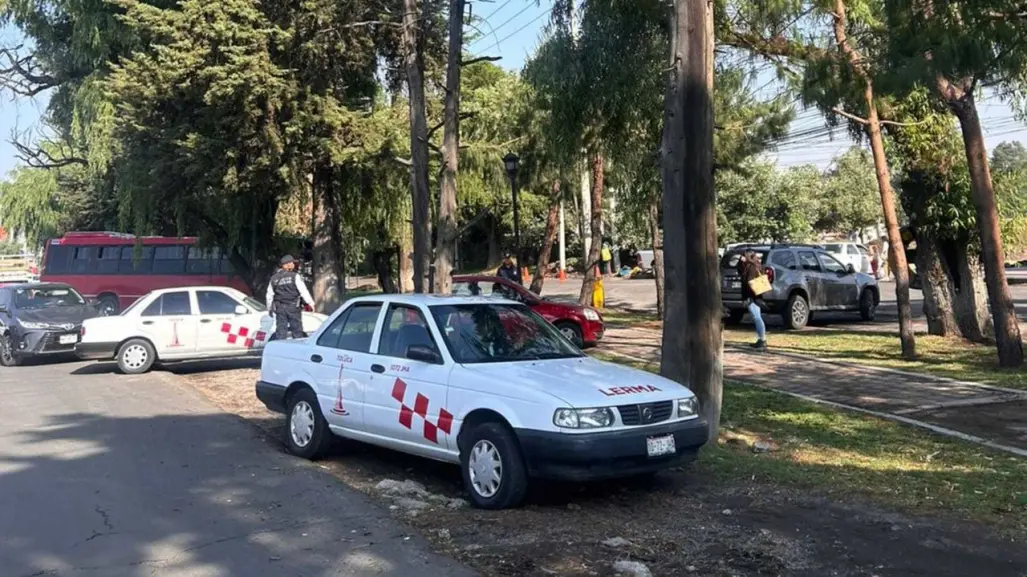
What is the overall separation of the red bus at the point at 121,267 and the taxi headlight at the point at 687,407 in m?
28.0

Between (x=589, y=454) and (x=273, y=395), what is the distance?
4.09m

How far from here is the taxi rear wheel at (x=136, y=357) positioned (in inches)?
653

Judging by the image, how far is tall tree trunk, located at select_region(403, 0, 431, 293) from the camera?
51.6ft

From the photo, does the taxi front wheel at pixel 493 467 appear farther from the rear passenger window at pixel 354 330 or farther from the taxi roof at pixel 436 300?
the rear passenger window at pixel 354 330

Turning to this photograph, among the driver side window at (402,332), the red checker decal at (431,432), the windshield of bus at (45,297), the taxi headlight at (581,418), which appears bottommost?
the red checker decal at (431,432)

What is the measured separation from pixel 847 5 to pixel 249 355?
11477 millimetres

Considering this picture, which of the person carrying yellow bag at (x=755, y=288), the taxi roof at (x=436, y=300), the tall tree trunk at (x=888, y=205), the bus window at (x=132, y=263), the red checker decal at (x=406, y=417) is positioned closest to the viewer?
the red checker decal at (x=406, y=417)

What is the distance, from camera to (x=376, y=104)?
2473cm

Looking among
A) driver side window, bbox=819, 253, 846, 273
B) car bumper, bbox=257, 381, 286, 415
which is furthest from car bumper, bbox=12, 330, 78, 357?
driver side window, bbox=819, 253, 846, 273

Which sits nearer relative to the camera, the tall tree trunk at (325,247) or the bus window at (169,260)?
the tall tree trunk at (325,247)

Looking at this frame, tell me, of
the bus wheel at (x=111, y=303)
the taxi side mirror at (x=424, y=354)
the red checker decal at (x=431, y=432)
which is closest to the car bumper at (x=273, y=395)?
the taxi side mirror at (x=424, y=354)

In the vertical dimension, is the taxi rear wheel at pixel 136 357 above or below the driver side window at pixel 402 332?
below

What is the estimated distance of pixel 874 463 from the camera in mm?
8430

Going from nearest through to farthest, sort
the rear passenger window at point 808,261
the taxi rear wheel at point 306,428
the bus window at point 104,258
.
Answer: the taxi rear wheel at point 306,428
the rear passenger window at point 808,261
the bus window at point 104,258
